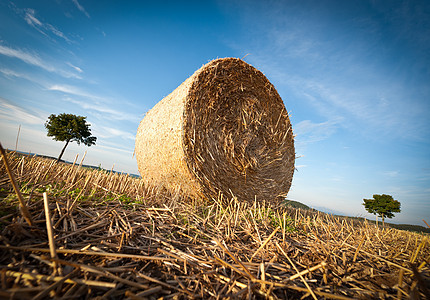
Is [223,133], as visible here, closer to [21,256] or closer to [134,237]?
[134,237]

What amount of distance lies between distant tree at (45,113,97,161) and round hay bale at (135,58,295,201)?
29.0m

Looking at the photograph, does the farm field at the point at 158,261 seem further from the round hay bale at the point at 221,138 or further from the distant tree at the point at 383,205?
the distant tree at the point at 383,205

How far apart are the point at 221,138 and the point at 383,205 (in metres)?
25.9

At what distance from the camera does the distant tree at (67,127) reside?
26.3 metres

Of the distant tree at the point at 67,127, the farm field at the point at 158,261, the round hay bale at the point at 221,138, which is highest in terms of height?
the distant tree at the point at 67,127

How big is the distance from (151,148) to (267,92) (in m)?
3.15

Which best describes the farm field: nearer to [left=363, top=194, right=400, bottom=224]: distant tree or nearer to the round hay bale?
the round hay bale

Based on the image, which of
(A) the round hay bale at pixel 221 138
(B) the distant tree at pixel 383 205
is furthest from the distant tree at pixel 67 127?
(B) the distant tree at pixel 383 205

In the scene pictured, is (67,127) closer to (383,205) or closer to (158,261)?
(158,261)

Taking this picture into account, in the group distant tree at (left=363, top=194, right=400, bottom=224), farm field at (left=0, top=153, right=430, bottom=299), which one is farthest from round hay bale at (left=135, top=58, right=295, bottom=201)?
distant tree at (left=363, top=194, right=400, bottom=224)

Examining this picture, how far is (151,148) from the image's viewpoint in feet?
13.5

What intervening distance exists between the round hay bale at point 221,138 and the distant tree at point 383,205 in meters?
23.4

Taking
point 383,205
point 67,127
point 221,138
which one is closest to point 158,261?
point 221,138

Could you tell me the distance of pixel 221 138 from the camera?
4164mm
